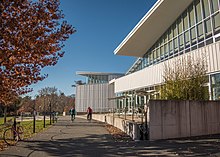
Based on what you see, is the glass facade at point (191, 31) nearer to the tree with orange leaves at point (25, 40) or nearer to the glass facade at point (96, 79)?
the tree with orange leaves at point (25, 40)

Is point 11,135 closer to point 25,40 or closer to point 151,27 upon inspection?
point 25,40

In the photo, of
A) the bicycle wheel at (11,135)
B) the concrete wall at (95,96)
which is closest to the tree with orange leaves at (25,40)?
the bicycle wheel at (11,135)

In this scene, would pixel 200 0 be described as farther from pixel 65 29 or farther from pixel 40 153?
pixel 40 153

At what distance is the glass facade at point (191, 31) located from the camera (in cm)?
1684

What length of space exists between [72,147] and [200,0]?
53.2 feet

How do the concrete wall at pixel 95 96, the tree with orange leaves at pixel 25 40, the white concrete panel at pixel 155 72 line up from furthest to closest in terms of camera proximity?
the concrete wall at pixel 95 96, the white concrete panel at pixel 155 72, the tree with orange leaves at pixel 25 40

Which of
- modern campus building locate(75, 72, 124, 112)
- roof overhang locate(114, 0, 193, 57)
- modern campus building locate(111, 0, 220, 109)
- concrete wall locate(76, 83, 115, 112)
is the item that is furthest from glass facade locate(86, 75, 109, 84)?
modern campus building locate(111, 0, 220, 109)

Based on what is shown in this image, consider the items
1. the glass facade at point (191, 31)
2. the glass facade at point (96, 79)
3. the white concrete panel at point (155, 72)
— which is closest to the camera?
the white concrete panel at point (155, 72)

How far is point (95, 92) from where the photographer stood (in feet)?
167

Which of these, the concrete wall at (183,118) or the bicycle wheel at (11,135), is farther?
the bicycle wheel at (11,135)

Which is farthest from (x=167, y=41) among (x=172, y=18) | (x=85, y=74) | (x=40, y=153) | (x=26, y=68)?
(x=85, y=74)

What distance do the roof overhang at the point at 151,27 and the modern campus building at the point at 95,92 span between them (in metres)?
19.7

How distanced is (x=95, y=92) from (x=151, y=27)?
28983mm

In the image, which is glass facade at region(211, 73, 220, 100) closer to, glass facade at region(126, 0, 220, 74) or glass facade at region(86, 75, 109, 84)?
glass facade at region(126, 0, 220, 74)
